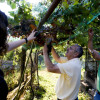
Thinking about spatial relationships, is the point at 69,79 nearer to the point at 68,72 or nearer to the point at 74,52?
the point at 68,72

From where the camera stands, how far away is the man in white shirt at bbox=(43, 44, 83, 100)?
1453 millimetres

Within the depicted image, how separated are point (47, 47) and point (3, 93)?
0.80m

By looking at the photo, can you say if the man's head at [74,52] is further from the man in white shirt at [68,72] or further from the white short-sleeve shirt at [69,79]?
the white short-sleeve shirt at [69,79]

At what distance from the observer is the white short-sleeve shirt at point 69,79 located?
57.4 inches

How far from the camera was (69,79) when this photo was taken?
1569 mm

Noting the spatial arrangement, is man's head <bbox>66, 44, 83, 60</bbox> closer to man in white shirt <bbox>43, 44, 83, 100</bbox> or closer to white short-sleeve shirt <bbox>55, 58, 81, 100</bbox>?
man in white shirt <bbox>43, 44, 83, 100</bbox>

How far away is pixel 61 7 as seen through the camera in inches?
45.1

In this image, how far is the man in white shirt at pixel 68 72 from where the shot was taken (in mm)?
1453

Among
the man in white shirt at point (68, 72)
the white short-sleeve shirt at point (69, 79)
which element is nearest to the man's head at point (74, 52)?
the man in white shirt at point (68, 72)

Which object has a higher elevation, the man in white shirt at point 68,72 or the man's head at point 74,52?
the man's head at point 74,52

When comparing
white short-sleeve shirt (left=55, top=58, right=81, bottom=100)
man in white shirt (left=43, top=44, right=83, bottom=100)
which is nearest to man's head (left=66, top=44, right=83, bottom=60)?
man in white shirt (left=43, top=44, right=83, bottom=100)

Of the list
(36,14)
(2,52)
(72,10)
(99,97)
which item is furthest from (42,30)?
(99,97)

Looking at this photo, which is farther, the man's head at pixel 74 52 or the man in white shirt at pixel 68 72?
the man's head at pixel 74 52

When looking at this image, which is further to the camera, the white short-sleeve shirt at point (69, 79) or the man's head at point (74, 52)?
the man's head at point (74, 52)
